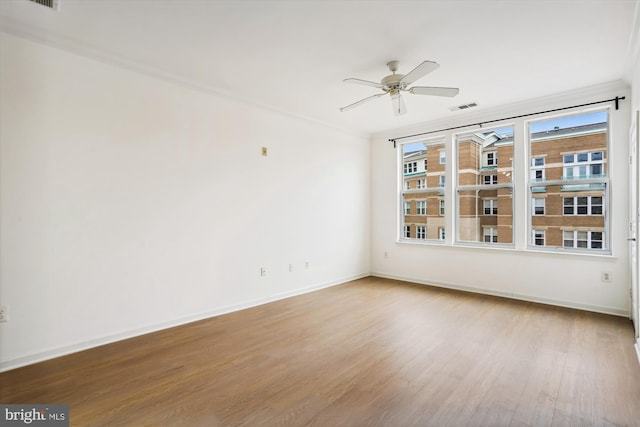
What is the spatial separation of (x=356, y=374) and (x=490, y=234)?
3.51 metres

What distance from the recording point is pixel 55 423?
1.92m

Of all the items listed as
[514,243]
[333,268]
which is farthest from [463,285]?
[333,268]

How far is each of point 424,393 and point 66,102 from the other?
12.3 ft

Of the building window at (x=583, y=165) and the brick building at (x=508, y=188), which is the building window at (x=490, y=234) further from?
the building window at (x=583, y=165)

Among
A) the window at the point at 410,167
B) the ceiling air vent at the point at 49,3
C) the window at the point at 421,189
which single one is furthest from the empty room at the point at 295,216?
the window at the point at 410,167

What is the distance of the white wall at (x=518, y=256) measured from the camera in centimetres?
384

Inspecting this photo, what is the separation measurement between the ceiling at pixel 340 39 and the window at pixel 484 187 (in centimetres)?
103

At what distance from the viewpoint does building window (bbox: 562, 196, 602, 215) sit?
409 centimetres

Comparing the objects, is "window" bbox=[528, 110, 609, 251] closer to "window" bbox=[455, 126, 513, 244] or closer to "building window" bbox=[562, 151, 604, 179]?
"building window" bbox=[562, 151, 604, 179]

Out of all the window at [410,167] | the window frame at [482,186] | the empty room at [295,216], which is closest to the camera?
the empty room at [295,216]

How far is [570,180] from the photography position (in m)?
4.24

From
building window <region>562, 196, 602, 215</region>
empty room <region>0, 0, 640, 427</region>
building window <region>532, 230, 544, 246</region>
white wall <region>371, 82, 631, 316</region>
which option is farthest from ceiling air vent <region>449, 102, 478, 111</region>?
building window <region>532, 230, 544, 246</region>

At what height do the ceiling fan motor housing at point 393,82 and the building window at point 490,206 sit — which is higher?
the ceiling fan motor housing at point 393,82

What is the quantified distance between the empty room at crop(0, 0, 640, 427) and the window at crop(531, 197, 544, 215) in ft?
0.26
